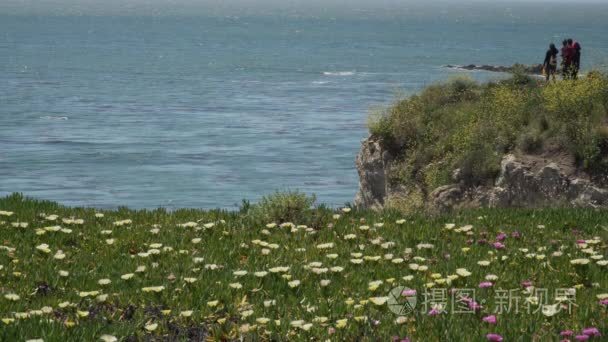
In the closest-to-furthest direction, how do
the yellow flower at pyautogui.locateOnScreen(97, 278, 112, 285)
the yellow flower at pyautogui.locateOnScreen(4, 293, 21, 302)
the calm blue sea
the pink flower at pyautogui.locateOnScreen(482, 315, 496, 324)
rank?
the pink flower at pyautogui.locateOnScreen(482, 315, 496, 324)
the yellow flower at pyautogui.locateOnScreen(4, 293, 21, 302)
the yellow flower at pyautogui.locateOnScreen(97, 278, 112, 285)
the calm blue sea

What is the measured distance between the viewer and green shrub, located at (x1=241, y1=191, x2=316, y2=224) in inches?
499

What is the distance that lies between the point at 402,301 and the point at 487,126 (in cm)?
1959

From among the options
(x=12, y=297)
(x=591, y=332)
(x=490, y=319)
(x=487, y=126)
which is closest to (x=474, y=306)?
(x=490, y=319)

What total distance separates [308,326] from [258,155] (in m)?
54.7

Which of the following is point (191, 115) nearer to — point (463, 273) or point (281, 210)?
point (281, 210)

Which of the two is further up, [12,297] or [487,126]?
[12,297]

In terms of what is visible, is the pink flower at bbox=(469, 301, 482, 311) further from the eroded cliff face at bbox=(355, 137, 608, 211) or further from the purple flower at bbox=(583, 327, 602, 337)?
the eroded cliff face at bbox=(355, 137, 608, 211)

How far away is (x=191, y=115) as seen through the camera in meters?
78.5

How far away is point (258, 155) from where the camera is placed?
61.5 m

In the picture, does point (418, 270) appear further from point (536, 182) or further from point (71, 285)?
point (536, 182)

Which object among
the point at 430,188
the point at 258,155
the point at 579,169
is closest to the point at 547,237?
the point at 579,169

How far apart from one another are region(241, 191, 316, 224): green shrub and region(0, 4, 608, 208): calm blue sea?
62.0ft

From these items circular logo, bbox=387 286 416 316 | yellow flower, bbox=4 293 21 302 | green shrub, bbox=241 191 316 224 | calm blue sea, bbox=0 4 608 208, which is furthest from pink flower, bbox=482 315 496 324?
calm blue sea, bbox=0 4 608 208

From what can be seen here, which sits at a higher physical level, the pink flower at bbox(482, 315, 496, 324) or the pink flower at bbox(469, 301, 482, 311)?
the pink flower at bbox(482, 315, 496, 324)
